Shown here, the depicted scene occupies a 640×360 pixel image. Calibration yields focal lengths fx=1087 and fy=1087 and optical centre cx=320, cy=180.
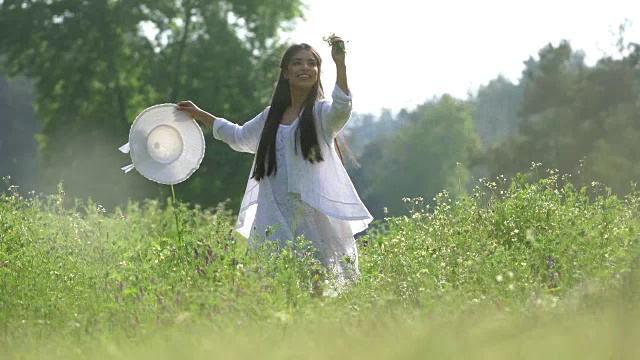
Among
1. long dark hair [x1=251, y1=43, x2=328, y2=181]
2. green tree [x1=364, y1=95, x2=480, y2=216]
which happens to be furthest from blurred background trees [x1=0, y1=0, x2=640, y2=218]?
green tree [x1=364, y1=95, x2=480, y2=216]

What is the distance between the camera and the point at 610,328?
3637 mm

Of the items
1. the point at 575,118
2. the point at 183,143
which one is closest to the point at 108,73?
the point at 575,118

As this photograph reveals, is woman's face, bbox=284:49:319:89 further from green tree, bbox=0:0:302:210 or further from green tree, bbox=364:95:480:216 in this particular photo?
green tree, bbox=364:95:480:216

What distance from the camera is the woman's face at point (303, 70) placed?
723cm

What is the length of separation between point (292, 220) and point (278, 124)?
0.67 m

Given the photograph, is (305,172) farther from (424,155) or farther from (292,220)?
(424,155)

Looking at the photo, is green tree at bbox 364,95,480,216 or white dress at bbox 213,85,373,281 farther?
green tree at bbox 364,95,480,216

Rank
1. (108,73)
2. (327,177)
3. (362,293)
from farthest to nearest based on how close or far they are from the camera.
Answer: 1. (108,73)
2. (327,177)
3. (362,293)

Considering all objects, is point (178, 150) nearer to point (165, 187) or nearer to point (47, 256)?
point (47, 256)

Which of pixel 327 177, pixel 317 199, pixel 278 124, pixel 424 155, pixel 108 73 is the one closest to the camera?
pixel 317 199

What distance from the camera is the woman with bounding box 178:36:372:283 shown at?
7137mm

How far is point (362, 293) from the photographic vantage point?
5.86 meters

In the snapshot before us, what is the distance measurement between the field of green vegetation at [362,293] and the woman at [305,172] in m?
0.35

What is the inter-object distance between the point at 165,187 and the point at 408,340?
81.3ft
